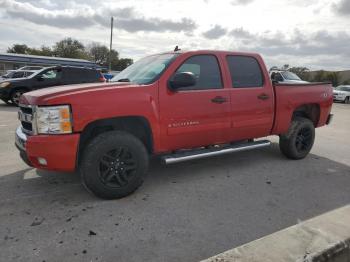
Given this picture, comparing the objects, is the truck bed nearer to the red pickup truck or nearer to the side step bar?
the red pickup truck

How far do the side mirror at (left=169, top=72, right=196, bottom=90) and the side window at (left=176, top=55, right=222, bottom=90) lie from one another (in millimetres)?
274

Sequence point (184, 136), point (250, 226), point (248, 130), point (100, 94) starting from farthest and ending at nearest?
point (248, 130), point (184, 136), point (100, 94), point (250, 226)

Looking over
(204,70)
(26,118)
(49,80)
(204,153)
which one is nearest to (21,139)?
Answer: (26,118)

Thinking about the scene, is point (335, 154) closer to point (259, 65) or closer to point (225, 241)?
point (259, 65)

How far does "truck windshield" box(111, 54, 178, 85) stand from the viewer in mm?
4316

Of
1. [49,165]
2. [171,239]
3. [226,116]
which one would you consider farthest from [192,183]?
[49,165]

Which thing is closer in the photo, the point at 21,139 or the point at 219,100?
the point at 21,139

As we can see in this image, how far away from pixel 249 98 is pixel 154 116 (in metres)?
1.72

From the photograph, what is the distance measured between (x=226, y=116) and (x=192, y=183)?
3.60 ft

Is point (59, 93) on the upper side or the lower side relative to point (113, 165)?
upper

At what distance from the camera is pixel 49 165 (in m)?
3.60

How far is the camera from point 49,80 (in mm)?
13375

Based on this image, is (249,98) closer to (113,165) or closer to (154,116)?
(154,116)

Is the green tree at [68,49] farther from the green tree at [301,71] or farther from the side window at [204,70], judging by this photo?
the side window at [204,70]
